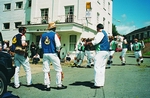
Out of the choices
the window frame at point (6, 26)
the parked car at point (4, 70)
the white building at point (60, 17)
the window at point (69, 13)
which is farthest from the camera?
the window frame at point (6, 26)

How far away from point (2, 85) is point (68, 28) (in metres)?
14.9

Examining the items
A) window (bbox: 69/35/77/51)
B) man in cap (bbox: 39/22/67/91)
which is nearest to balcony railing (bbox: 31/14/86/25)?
window (bbox: 69/35/77/51)

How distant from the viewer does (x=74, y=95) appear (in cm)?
514

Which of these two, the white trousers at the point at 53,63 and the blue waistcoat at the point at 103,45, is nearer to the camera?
the white trousers at the point at 53,63

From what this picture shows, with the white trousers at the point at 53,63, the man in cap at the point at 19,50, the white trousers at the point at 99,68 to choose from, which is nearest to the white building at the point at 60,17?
the white trousers at the point at 99,68

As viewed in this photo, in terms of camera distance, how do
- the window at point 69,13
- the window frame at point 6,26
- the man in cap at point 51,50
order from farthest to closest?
the window frame at point 6,26 → the window at point 69,13 → the man in cap at point 51,50

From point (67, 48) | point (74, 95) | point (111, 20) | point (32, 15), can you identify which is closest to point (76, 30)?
point (67, 48)

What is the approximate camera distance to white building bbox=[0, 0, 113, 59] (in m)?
20.8

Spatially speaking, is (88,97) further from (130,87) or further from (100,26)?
(100,26)

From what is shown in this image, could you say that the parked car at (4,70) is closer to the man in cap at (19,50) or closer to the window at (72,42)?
the man in cap at (19,50)

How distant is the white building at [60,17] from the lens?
20750 millimetres

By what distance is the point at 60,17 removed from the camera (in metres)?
22.4

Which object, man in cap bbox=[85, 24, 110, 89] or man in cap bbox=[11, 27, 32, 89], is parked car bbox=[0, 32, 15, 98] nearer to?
man in cap bbox=[11, 27, 32, 89]

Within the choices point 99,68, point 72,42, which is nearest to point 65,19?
point 72,42
